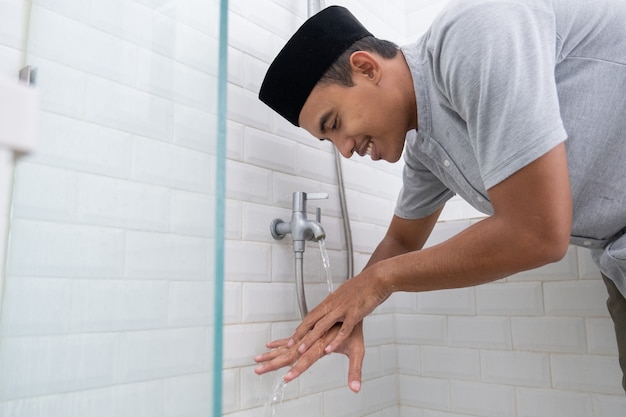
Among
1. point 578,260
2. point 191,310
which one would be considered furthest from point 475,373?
point 191,310

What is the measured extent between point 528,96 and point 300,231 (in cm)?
59

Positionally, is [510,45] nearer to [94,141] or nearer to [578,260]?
[94,141]

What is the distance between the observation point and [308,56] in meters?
1.02

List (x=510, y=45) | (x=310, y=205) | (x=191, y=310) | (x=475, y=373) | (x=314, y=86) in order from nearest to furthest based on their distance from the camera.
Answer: (x=191, y=310) → (x=510, y=45) → (x=314, y=86) → (x=310, y=205) → (x=475, y=373)

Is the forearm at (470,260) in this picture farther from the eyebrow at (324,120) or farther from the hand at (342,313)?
the eyebrow at (324,120)

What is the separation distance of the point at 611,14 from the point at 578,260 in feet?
2.26

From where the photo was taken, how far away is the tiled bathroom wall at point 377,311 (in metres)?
1.15

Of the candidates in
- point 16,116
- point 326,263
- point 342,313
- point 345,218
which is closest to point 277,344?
point 342,313

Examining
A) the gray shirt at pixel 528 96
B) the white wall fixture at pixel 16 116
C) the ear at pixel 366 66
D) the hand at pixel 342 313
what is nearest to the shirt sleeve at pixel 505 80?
the gray shirt at pixel 528 96

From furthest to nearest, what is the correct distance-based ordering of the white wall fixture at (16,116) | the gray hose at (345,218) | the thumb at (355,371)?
the gray hose at (345,218) → the thumb at (355,371) → the white wall fixture at (16,116)

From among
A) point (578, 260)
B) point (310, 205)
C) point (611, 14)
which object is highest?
point (611, 14)

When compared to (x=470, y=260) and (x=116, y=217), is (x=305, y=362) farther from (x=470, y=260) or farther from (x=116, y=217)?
(x=116, y=217)

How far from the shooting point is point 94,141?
599 millimetres

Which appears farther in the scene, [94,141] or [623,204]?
[623,204]
